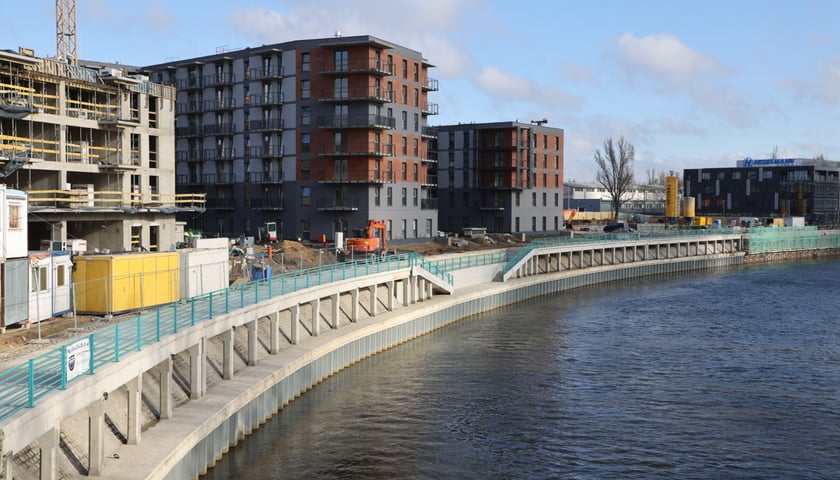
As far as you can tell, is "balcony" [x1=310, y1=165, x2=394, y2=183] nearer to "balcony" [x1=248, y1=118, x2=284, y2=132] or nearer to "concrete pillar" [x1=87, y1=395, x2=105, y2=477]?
"balcony" [x1=248, y1=118, x2=284, y2=132]

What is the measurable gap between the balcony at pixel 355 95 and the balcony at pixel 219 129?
1390 cm

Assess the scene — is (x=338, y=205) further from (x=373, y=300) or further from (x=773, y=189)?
(x=773, y=189)

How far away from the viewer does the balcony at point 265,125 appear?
306 ft

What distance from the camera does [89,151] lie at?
6334cm

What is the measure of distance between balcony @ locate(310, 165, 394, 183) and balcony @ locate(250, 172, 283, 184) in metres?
4.76

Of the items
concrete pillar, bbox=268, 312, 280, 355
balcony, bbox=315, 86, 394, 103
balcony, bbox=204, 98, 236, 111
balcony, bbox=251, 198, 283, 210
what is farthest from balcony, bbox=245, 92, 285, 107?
concrete pillar, bbox=268, 312, 280, 355

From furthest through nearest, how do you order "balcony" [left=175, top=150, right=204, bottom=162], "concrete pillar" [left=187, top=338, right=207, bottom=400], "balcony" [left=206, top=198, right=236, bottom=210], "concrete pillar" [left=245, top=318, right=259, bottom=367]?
"balcony" [left=175, top=150, right=204, bottom=162], "balcony" [left=206, top=198, right=236, bottom=210], "concrete pillar" [left=245, top=318, right=259, bottom=367], "concrete pillar" [left=187, top=338, right=207, bottom=400]

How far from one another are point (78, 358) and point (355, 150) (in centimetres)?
6906

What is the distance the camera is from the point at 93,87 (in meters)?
62.0

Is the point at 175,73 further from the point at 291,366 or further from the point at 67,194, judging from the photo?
the point at 291,366

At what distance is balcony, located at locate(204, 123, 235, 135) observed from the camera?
97.7 metres

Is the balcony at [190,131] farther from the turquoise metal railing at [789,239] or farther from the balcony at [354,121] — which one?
the turquoise metal railing at [789,239]

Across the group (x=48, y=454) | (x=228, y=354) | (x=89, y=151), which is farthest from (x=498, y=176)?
(x=48, y=454)

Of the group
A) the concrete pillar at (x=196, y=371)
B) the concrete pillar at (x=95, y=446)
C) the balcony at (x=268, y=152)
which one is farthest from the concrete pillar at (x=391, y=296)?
the balcony at (x=268, y=152)
